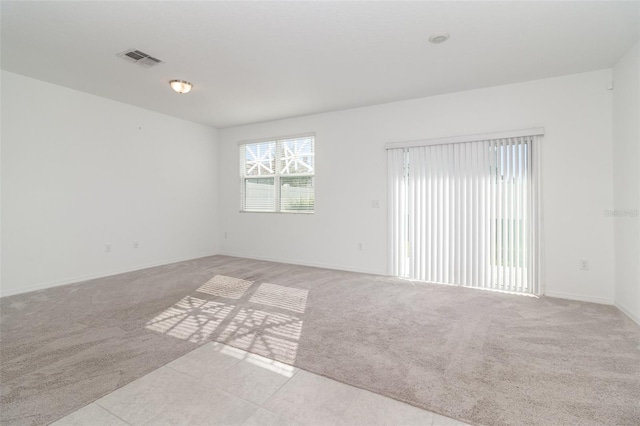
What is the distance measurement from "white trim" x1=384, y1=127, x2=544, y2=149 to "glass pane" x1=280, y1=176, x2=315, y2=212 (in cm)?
164

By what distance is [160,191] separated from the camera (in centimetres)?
543

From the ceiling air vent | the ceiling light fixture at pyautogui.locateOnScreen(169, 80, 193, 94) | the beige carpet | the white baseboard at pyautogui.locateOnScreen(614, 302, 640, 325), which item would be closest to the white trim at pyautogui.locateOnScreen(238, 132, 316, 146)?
the ceiling light fixture at pyautogui.locateOnScreen(169, 80, 193, 94)

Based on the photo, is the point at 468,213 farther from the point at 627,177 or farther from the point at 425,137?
the point at 627,177

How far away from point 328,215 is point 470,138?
2.51 metres

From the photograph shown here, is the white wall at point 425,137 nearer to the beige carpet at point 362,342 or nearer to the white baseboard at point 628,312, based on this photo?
the white baseboard at point 628,312

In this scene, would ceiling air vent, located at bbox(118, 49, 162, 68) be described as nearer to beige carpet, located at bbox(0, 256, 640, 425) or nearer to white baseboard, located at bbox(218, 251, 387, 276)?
beige carpet, located at bbox(0, 256, 640, 425)

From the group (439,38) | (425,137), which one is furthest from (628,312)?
(439,38)

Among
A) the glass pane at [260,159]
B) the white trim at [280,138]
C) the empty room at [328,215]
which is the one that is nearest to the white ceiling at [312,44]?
the empty room at [328,215]

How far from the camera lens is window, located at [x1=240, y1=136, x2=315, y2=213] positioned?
5.52 m

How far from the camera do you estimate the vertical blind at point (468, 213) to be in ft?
12.5

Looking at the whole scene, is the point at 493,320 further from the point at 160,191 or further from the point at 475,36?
the point at 160,191

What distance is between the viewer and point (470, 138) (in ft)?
13.3

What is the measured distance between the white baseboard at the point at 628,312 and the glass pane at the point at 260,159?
5.32 meters

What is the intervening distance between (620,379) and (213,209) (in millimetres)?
6416
